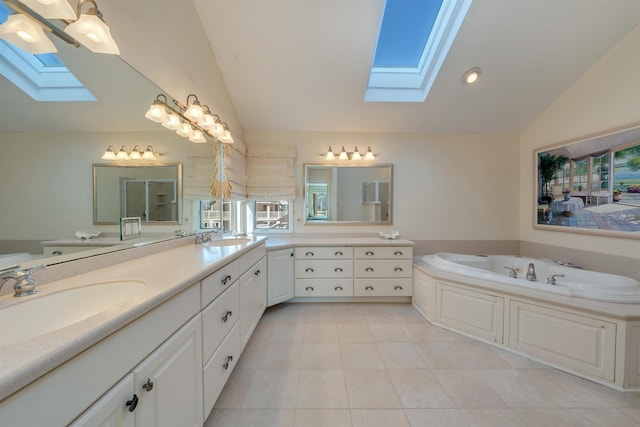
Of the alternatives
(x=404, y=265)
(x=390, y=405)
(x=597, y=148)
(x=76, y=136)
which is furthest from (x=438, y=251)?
(x=76, y=136)

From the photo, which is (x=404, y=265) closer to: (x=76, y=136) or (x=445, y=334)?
(x=445, y=334)

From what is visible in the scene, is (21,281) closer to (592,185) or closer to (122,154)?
(122,154)

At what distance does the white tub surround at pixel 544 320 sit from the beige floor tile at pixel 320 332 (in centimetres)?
103

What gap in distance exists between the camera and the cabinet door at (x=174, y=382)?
0.77m

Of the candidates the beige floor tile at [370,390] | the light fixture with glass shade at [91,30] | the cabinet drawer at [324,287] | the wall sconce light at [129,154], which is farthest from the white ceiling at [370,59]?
the beige floor tile at [370,390]

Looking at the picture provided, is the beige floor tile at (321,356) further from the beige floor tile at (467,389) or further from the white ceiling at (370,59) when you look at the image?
the white ceiling at (370,59)

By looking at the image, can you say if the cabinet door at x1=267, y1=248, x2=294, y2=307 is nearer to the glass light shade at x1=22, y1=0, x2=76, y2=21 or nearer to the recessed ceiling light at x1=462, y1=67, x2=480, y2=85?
the glass light shade at x1=22, y1=0, x2=76, y2=21

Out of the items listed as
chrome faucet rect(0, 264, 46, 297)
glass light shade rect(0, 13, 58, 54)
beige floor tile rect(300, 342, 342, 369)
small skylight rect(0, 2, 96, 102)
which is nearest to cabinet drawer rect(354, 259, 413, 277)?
beige floor tile rect(300, 342, 342, 369)

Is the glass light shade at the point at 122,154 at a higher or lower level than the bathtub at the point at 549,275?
higher

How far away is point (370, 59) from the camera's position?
7.45 feet

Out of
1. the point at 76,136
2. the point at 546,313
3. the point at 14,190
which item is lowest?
the point at 546,313

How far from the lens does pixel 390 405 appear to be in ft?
4.60

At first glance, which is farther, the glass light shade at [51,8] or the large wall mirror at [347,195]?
the large wall mirror at [347,195]

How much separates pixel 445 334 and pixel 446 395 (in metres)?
0.79
